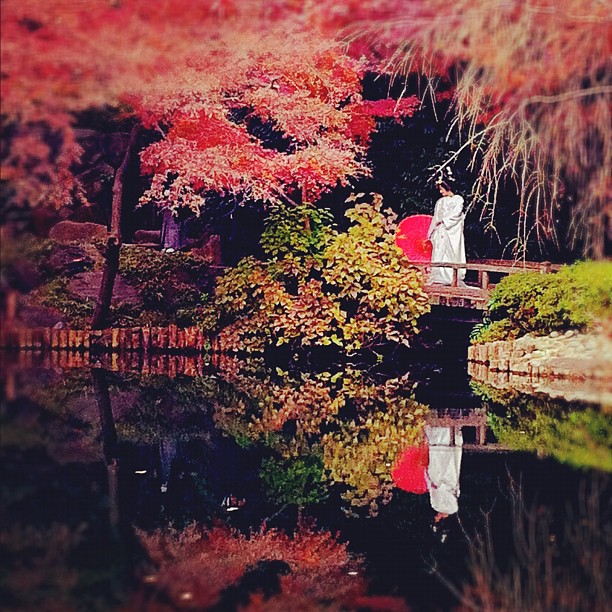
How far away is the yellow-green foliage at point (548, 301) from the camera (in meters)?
11.0

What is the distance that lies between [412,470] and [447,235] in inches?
298

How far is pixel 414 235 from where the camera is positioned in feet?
50.1

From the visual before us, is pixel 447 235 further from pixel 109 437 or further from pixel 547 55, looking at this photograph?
pixel 547 55

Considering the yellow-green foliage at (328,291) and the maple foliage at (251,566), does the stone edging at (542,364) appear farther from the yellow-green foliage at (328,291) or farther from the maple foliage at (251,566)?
the maple foliage at (251,566)

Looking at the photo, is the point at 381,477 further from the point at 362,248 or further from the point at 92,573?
the point at 362,248

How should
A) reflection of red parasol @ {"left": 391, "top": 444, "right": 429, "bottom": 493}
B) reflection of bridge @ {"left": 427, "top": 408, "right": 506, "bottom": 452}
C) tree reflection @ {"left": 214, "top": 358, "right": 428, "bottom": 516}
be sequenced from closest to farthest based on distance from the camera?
reflection of red parasol @ {"left": 391, "top": 444, "right": 429, "bottom": 493} < tree reflection @ {"left": 214, "top": 358, "right": 428, "bottom": 516} < reflection of bridge @ {"left": 427, "top": 408, "right": 506, "bottom": 452}

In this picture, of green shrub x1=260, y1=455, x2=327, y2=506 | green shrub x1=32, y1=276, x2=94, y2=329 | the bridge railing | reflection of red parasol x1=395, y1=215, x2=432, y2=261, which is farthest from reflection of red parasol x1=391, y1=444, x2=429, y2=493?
reflection of red parasol x1=395, y1=215, x2=432, y2=261

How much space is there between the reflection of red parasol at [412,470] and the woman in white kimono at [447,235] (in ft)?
21.9

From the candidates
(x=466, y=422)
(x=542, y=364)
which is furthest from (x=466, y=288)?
(x=466, y=422)

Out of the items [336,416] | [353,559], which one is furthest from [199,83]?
[353,559]

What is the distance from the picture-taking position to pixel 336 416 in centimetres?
909

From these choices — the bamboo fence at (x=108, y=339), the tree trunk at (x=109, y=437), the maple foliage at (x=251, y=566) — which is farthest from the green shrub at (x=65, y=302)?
the maple foliage at (x=251, y=566)

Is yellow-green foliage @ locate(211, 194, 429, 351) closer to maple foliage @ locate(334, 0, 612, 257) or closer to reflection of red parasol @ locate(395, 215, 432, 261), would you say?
reflection of red parasol @ locate(395, 215, 432, 261)

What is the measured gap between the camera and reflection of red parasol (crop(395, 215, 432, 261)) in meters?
15.2
